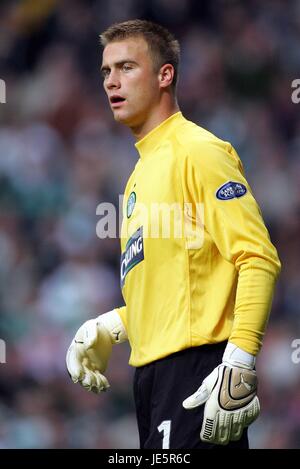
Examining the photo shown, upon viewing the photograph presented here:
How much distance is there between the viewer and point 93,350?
3527mm

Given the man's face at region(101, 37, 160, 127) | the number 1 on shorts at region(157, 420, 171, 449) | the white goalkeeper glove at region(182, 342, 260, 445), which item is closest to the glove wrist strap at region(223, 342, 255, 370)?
the white goalkeeper glove at region(182, 342, 260, 445)

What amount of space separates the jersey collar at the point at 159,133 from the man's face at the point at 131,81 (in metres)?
0.06

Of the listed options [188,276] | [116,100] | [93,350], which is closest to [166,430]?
[188,276]

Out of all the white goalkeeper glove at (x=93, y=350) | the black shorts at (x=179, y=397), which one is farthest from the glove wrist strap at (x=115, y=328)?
the black shorts at (x=179, y=397)

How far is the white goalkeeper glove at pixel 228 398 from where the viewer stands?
2.79 meters

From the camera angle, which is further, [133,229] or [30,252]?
[30,252]

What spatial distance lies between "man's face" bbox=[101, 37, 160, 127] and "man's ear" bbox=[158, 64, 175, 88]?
17 millimetres

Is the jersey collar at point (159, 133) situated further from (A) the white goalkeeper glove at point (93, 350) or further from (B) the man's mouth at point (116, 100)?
(A) the white goalkeeper glove at point (93, 350)

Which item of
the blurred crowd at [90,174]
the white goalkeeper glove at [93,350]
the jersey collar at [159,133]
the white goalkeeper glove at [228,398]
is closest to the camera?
Result: the white goalkeeper glove at [228,398]

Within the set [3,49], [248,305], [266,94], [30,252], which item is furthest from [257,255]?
[3,49]

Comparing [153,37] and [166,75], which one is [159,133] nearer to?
[166,75]

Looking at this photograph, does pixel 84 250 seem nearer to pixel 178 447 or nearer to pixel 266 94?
pixel 266 94

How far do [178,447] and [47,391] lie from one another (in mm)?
3353

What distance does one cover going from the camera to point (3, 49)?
7691 millimetres
